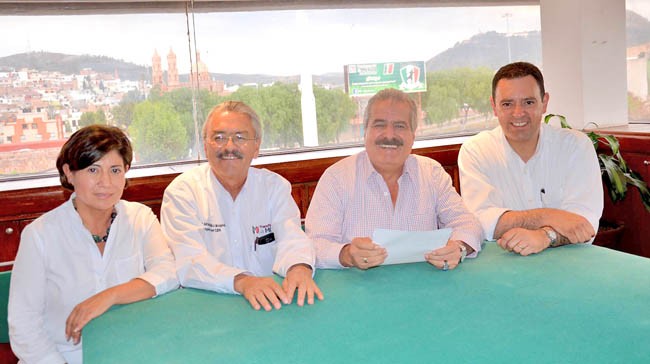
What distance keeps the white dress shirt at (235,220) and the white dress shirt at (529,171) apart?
85cm

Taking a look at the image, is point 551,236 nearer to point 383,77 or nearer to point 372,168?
point 372,168

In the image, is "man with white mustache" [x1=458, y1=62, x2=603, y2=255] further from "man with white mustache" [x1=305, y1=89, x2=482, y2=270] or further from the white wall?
the white wall

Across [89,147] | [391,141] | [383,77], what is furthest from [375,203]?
[383,77]

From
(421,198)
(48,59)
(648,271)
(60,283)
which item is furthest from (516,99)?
(48,59)

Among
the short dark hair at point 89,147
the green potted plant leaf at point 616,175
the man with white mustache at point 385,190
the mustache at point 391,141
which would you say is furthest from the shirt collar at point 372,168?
the green potted plant leaf at point 616,175

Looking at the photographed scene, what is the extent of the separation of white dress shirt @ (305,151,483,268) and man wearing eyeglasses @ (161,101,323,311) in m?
0.14

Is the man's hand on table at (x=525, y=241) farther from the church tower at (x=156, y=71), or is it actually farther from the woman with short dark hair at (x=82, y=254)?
the church tower at (x=156, y=71)

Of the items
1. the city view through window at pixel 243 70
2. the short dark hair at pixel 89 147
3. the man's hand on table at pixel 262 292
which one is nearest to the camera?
the man's hand on table at pixel 262 292

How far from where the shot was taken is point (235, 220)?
2455 millimetres

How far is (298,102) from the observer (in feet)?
13.7

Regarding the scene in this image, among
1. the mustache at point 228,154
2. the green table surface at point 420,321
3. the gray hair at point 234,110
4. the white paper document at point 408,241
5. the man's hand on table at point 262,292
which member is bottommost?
the green table surface at point 420,321

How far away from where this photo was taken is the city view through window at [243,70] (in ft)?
11.6

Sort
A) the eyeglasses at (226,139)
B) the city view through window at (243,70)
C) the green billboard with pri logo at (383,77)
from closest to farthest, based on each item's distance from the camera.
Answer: the eyeglasses at (226,139) < the city view through window at (243,70) < the green billboard with pri logo at (383,77)

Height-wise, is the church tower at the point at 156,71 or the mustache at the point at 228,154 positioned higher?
the church tower at the point at 156,71
